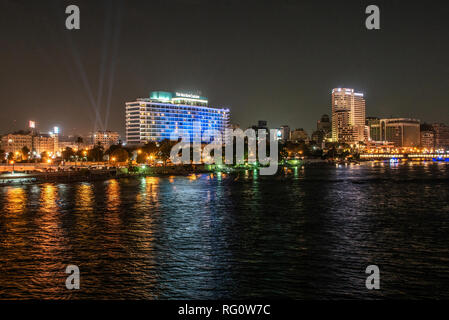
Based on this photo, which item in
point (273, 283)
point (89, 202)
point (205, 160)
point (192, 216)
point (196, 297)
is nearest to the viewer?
point (196, 297)

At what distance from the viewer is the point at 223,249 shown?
2403cm

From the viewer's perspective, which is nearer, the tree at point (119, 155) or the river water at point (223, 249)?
the river water at point (223, 249)

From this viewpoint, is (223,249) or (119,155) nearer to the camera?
(223,249)

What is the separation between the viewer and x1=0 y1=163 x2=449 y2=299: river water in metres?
17.3

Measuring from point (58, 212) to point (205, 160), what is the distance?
10689 centimetres

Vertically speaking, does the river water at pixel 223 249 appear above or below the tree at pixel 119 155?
below

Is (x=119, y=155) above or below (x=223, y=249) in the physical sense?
above

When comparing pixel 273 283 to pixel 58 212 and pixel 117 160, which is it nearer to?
pixel 58 212

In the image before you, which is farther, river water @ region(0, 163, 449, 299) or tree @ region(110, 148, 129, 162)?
tree @ region(110, 148, 129, 162)

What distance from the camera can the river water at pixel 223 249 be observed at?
17344 mm

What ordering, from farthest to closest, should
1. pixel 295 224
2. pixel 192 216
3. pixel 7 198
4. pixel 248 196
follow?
pixel 248 196
pixel 7 198
pixel 192 216
pixel 295 224

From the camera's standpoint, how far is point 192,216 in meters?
36.7

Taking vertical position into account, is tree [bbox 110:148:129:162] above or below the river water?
above
